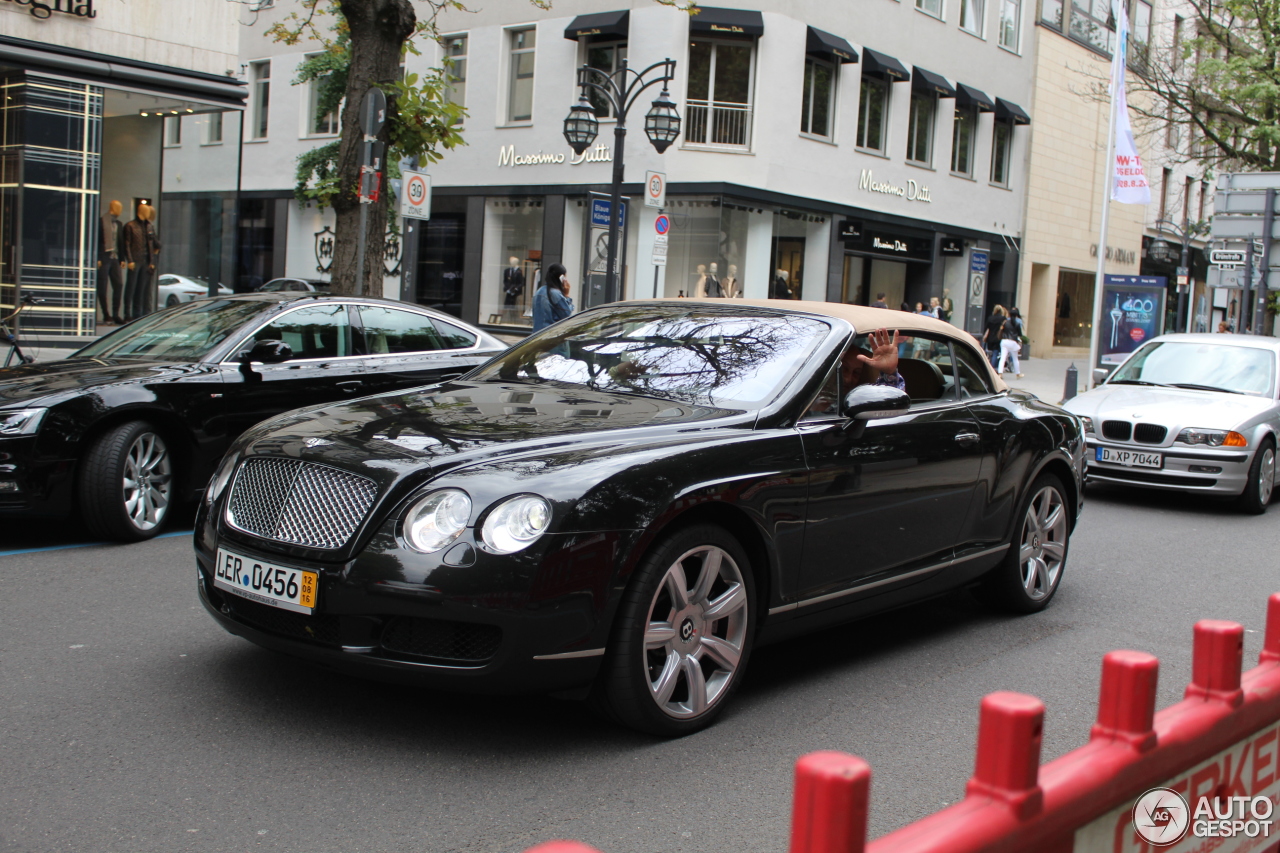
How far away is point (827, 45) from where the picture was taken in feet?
88.6

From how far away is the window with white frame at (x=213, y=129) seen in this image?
1909cm

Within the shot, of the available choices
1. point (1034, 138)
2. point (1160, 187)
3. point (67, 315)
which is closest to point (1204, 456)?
point (67, 315)

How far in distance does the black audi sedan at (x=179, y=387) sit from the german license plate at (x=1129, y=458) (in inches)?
215

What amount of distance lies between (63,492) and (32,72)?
493 inches

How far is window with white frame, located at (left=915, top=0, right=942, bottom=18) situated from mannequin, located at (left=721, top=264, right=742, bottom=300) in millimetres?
9430

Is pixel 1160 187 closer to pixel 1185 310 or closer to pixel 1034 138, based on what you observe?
pixel 1185 310

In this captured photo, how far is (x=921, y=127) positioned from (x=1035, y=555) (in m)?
27.5

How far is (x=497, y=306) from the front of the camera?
30.1 metres

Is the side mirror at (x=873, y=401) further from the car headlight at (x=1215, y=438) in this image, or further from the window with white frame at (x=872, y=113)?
the window with white frame at (x=872, y=113)

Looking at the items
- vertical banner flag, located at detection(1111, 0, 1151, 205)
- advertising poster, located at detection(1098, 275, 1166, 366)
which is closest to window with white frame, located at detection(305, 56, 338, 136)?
vertical banner flag, located at detection(1111, 0, 1151, 205)

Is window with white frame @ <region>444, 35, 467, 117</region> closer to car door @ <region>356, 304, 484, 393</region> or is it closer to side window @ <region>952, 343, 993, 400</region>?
car door @ <region>356, 304, 484, 393</region>

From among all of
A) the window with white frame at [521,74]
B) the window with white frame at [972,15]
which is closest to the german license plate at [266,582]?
the window with white frame at [521,74]

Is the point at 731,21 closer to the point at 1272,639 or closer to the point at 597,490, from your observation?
the point at 597,490

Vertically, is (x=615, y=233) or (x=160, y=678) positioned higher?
(x=615, y=233)
